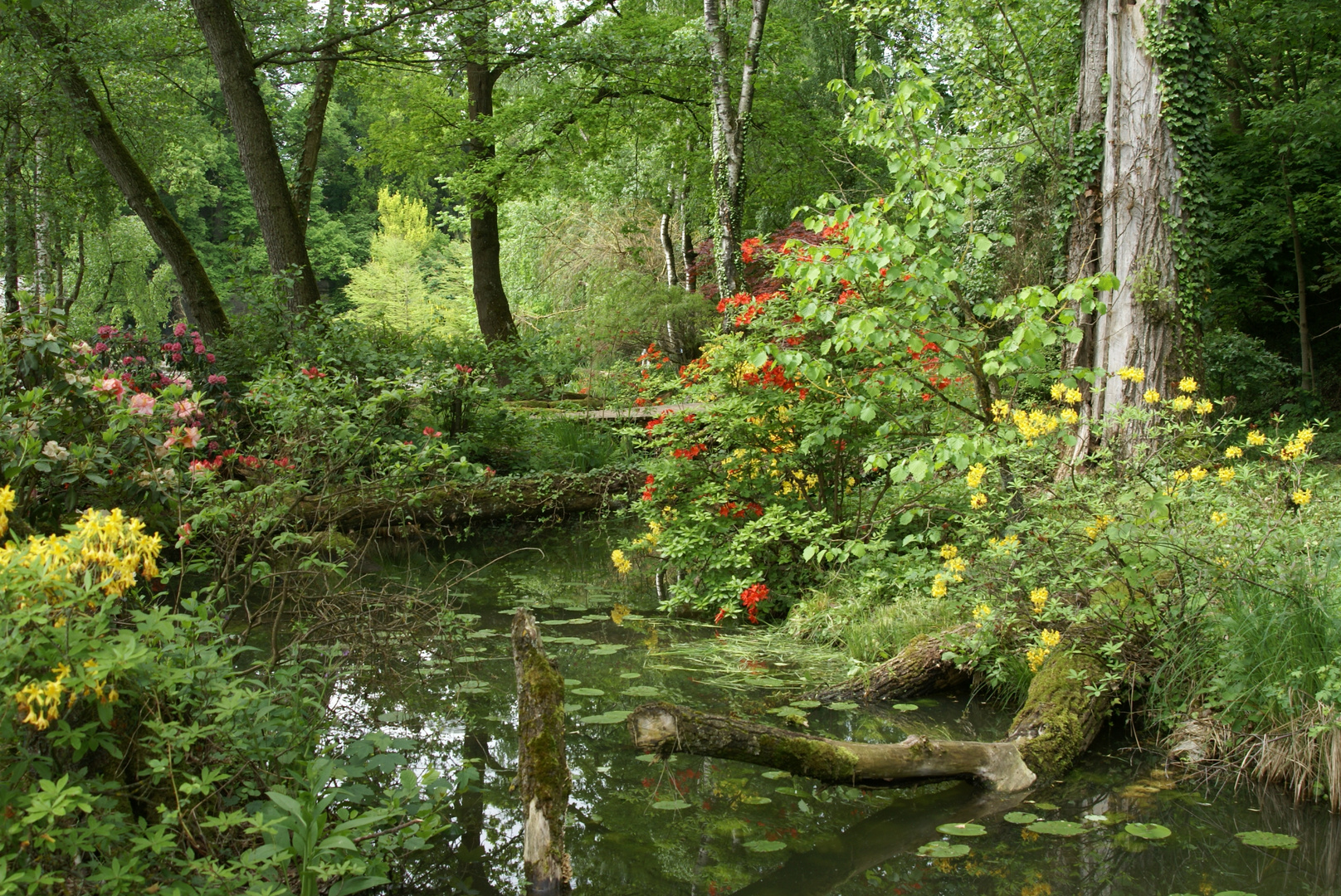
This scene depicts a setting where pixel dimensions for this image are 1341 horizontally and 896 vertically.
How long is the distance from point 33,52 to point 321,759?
394 inches

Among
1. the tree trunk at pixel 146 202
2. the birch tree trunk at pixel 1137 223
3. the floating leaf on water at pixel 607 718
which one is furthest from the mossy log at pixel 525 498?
the birch tree trunk at pixel 1137 223

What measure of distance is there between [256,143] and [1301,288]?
38.9 feet

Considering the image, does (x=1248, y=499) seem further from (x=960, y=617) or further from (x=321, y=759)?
(x=321, y=759)

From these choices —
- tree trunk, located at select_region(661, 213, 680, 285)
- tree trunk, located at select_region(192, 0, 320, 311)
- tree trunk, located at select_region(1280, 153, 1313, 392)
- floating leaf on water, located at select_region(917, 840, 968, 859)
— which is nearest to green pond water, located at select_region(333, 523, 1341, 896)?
floating leaf on water, located at select_region(917, 840, 968, 859)

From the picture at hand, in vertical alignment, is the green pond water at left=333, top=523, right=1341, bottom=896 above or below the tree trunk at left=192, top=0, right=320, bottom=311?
below

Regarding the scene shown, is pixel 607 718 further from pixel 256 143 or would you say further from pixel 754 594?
pixel 256 143

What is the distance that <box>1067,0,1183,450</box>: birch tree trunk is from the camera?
17.9 feet

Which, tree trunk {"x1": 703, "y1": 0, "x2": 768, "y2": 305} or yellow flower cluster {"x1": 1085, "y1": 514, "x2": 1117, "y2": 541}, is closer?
yellow flower cluster {"x1": 1085, "y1": 514, "x2": 1117, "y2": 541}

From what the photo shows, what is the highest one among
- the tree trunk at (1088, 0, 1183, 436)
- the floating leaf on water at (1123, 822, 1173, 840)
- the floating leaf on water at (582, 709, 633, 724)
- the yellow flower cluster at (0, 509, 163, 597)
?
the tree trunk at (1088, 0, 1183, 436)

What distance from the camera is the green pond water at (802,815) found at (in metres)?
2.66

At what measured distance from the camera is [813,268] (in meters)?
3.93

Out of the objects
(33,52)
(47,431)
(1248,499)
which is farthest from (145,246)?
(1248,499)

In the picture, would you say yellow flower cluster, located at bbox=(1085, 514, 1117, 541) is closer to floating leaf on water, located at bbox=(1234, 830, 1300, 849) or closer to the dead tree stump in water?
floating leaf on water, located at bbox=(1234, 830, 1300, 849)

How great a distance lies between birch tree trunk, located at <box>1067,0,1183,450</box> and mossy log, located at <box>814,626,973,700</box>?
216cm
